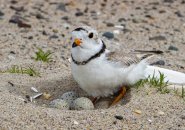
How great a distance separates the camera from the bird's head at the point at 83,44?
5.09m

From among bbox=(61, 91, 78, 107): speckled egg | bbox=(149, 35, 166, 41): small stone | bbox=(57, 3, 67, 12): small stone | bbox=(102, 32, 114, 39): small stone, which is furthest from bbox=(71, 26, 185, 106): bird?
bbox=(57, 3, 67, 12): small stone

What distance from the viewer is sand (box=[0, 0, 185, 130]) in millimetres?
4797

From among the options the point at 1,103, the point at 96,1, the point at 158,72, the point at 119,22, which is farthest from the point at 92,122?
the point at 96,1

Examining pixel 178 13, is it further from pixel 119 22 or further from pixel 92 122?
pixel 92 122

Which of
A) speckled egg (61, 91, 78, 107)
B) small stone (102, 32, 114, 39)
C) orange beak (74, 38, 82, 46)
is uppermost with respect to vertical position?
orange beak (74, 38, 82, 46)

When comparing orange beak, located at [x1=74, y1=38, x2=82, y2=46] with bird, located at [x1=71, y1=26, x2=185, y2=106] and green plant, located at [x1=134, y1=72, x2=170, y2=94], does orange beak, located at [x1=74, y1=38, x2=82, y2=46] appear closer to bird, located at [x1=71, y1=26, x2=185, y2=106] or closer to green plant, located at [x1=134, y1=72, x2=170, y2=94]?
bird, located at [x1=71, y1=26, x2=185, y2=106]

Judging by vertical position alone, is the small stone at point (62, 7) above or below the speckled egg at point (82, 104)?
below

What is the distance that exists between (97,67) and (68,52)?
259cm

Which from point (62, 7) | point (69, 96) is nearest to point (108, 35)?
point (62, 7)

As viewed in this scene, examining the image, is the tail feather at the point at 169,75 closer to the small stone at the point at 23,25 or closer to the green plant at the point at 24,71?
the green plant at the point at 24,71

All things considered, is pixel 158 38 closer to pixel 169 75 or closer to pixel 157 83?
pixel 169 75

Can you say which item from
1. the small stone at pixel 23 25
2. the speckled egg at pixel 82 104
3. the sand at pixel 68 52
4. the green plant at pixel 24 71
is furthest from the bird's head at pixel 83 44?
the small stone at pixel 23 25

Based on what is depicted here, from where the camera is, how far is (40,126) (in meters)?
4.62

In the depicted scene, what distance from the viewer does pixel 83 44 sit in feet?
16.7
